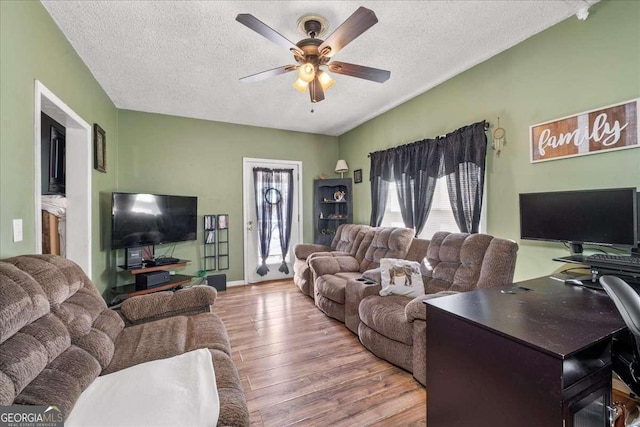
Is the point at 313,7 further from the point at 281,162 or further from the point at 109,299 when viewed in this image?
the point at 109,299

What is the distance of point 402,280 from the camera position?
254 centimetres

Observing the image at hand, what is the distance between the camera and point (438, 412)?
4.45ft

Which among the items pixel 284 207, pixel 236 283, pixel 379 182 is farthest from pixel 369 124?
pixel 236 283

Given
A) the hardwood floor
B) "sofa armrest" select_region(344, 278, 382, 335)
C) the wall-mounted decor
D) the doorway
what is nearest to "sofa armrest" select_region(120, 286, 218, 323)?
the hardwood floor

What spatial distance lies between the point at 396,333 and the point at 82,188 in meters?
3.26

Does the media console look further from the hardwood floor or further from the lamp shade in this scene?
the lamp shade

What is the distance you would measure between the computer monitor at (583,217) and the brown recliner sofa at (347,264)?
128cm

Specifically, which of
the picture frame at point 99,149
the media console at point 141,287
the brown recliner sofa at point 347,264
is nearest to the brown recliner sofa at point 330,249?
the brown recliner sofa at point 347,264

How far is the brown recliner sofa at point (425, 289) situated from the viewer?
201cm

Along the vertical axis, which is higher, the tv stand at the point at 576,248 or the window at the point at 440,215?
the window at the point at 440,215

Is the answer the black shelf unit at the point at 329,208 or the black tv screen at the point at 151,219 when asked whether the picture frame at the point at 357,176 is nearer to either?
the black shelf unit at the point at 329,208

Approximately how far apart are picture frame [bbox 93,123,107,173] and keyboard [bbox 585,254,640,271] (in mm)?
4369

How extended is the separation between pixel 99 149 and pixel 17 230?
1.83 meters

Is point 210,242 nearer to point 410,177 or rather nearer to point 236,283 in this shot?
point 236,283
